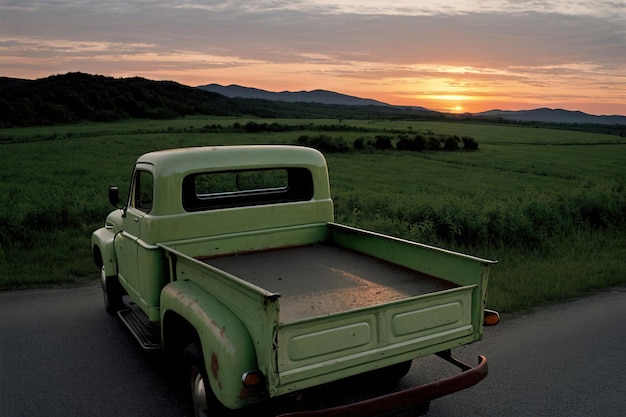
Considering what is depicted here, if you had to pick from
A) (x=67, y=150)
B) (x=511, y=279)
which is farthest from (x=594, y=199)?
(x=67, y=150)

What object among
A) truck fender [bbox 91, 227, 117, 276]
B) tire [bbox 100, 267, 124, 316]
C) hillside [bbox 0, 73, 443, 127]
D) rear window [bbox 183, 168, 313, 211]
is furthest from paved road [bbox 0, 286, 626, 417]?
hillside [bbox 0, 73, 443, 127]

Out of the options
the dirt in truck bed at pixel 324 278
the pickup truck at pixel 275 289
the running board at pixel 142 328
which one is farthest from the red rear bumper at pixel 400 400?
the running board at pixel 142 328

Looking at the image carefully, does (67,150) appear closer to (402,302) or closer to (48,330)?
(48,330)

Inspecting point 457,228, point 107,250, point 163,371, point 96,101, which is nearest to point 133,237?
point 107,250

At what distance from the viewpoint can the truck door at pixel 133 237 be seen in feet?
17.3

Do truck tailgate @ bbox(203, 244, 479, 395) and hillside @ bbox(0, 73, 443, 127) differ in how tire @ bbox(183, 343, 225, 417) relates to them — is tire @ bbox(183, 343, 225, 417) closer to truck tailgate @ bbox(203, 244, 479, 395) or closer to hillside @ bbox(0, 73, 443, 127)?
truck tailgate @ bbox(203, 244, 479, 395)

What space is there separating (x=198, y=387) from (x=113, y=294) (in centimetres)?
298

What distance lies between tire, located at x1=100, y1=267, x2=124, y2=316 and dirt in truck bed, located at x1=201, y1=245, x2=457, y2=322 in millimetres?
1741

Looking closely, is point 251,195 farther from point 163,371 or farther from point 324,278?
point 163,371

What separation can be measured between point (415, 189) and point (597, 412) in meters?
20.2

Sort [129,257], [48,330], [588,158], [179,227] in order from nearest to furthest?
1. [179,227]
2. [129,257]
3. [48,330]
4. [588,158]

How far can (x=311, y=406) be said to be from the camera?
4535 millimetres

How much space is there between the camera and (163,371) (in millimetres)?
5219

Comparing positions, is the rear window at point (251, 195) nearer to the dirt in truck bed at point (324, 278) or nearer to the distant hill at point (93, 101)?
the dirt in truck bed at point (324, 278)
